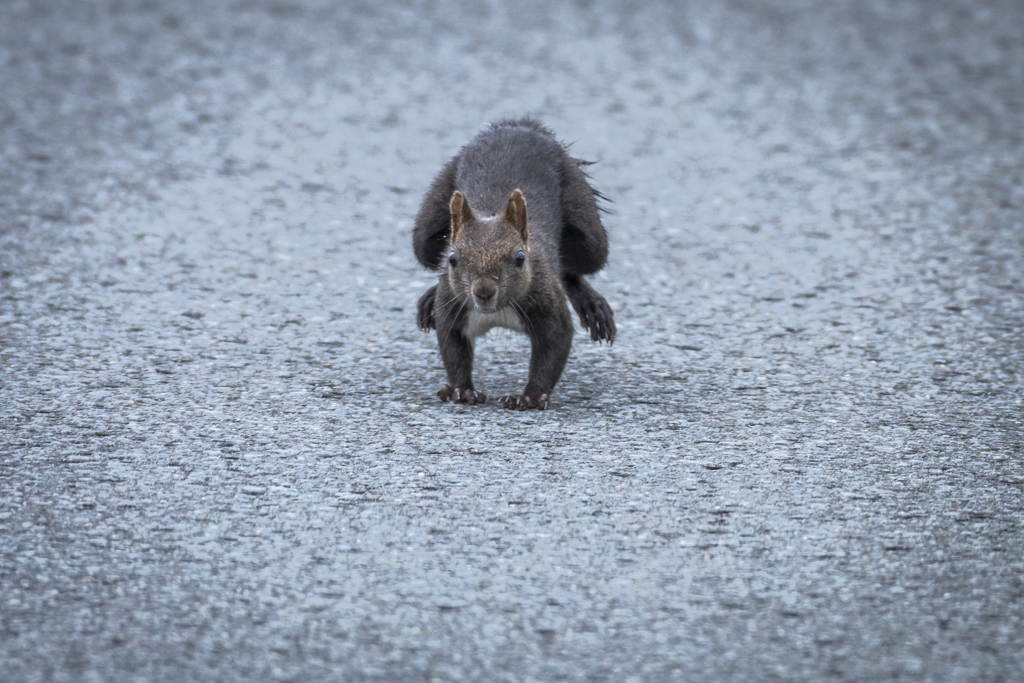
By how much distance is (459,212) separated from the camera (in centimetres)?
553

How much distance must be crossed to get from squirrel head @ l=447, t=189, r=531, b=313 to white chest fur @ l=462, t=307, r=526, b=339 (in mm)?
143

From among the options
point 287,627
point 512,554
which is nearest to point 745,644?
point 512,554

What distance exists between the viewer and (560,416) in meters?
5.56

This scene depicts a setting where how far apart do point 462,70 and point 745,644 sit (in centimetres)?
897

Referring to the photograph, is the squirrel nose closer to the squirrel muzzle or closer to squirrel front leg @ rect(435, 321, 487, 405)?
the squirrel muzzle

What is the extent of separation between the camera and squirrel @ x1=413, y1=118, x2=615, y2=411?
5480mm

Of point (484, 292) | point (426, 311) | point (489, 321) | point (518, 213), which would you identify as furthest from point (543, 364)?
point (426, 311)

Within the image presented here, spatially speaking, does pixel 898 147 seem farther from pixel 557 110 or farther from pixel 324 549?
pixel 324 549

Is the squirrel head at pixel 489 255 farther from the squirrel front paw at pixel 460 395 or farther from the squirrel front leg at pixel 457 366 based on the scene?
the squirrel front paw at pixel 460 395

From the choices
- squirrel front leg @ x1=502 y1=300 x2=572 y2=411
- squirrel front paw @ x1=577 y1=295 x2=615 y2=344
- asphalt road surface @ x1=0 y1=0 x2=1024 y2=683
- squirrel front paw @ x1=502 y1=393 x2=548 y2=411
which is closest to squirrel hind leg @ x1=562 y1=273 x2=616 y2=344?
squirrel front paw @ x1=577 y1=295 x2=615 y2=344

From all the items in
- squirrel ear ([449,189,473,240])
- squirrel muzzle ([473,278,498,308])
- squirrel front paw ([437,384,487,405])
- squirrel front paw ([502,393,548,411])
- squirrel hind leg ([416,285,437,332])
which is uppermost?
squirrel ear ([449,189,473,240])

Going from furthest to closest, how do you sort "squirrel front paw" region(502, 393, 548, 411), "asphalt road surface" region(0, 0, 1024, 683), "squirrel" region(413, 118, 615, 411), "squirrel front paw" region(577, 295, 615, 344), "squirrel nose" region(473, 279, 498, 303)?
1. "squirrel front paw" region(577, 295, 615, 344)
2. "squirrel front paw" region(502, 393, 548, 411)
3. "squirrel" region(413, 118, 615, 411)
4. "squirrel nose" region(473, 279, 498, 303)
5. "asphalt road surface" region(0, 0, 1024, 683)

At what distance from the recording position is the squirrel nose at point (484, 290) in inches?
209

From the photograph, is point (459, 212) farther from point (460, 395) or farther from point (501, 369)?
point (501, 369)
